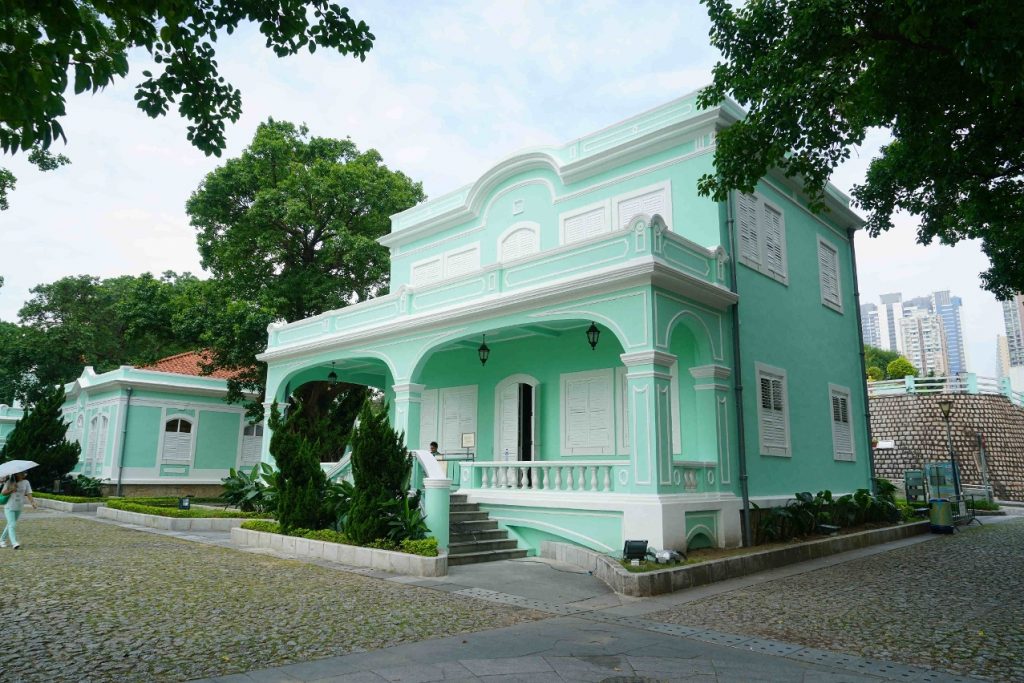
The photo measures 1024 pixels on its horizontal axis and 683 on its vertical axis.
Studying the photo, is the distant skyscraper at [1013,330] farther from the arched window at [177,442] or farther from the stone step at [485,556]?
the stone step at [485,556]

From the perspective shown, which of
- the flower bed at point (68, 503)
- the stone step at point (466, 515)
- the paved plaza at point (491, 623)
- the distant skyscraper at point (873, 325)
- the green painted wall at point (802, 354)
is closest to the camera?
the paved plaza at point (491, 623)

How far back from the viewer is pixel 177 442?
80.5ft

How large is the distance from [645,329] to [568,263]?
6.63 ft

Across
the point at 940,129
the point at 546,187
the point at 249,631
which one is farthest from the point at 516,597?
the point at 546,187

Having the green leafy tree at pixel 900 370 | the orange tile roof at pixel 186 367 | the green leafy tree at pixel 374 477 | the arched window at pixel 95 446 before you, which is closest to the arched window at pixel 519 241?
the green leafy tree at pixel 374 477

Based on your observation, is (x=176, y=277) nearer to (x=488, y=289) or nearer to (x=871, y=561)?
(x=488, y=289)

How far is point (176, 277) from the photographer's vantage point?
30.3 meters

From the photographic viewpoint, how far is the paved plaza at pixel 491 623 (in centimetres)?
503

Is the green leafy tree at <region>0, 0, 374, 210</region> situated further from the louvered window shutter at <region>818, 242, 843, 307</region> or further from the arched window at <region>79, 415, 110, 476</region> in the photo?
the arched window at <region>79, 415, 110, 476</region>

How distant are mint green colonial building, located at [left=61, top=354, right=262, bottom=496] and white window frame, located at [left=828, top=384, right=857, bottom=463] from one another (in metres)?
19.9

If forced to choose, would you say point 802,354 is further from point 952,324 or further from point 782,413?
point 952,324

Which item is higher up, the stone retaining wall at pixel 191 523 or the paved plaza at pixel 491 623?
the stone retaining wall at pixel 191 523

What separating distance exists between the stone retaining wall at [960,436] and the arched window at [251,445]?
78.5 feet

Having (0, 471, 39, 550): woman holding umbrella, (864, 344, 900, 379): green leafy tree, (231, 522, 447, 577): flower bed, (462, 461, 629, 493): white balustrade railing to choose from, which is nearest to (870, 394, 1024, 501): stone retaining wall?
(462, 461, 629, 493): white balustrade railing
